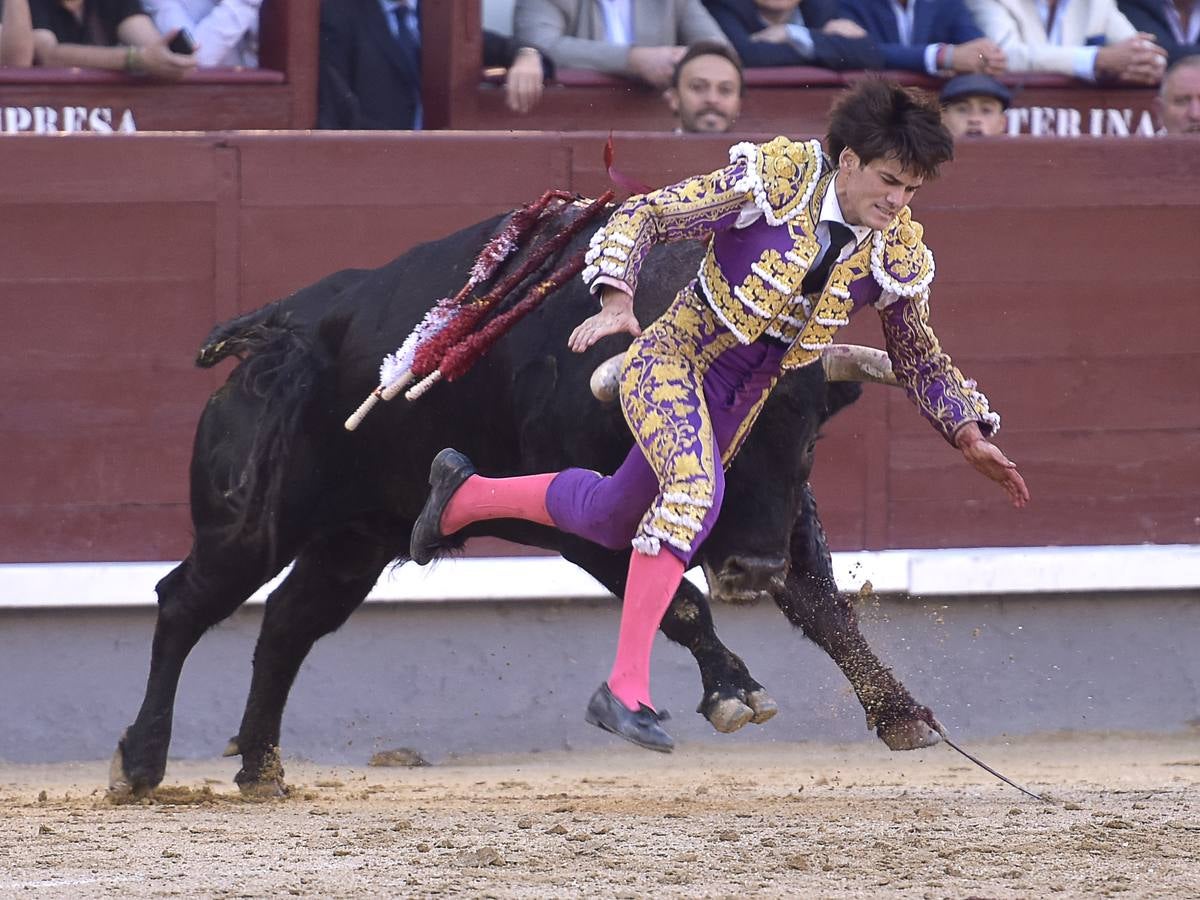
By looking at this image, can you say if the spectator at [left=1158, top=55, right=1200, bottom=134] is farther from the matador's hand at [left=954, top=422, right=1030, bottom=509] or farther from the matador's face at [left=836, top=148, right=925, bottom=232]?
the matador's face at [left=836, top=148, right=925, bottom=232]

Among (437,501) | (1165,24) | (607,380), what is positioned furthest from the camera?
(1165,24)

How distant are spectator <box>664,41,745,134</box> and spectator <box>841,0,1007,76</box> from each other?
0.79 metres

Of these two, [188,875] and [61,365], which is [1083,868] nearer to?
[188,875]

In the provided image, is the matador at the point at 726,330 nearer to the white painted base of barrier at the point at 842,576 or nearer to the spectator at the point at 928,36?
the white painted base of barrier at the point at 842,576

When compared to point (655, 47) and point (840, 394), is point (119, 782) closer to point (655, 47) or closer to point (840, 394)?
point (840, 394)

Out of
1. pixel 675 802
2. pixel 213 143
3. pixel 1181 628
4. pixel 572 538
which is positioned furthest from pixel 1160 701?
pixel 213 143

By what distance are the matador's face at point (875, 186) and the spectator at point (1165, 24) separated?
136 inches

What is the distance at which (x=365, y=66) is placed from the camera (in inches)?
249

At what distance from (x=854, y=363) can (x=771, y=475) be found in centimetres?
31

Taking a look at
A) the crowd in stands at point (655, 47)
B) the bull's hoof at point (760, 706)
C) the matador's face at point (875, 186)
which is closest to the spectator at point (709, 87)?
the crowd in stands at point (655, 47)

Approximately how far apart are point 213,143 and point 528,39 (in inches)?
43.0

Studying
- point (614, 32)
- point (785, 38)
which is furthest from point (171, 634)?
point (785, 38)

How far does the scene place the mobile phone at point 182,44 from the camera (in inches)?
242

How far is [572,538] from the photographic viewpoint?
4.38 metres
